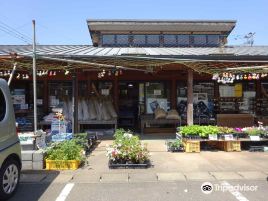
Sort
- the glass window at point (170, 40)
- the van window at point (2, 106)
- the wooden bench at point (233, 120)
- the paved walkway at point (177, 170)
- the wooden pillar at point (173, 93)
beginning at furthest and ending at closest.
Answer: the glass window at point (170, 40) < the wooden pillar at point (173, 93) < the wooden bench at point (233, 120) < the paved walkway at point (177, 170) < the van window at point (2, 106)

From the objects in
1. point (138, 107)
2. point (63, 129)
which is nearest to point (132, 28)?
point (138, 107)

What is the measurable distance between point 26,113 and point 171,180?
1027 centimetres

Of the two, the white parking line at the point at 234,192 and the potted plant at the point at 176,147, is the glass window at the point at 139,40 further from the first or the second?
the white parking line at the point at 234,192

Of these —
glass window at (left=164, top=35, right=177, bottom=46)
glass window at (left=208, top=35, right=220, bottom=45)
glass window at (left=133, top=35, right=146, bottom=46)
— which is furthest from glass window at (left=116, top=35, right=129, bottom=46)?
glass window at (left=208, top=35, right=220, bottom=45)

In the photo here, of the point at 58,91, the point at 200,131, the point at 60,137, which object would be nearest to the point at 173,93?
the point at 58,91

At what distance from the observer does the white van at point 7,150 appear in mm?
6398

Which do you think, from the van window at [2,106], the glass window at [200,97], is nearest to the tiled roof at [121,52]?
the glass window at [200,97]

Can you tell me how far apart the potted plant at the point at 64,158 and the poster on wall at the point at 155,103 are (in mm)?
7772

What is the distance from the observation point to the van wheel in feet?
20.8

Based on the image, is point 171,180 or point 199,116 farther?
Answer: point 199,116

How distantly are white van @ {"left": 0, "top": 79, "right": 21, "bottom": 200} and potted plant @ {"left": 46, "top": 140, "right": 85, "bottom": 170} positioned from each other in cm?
172

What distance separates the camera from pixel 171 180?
781 cm

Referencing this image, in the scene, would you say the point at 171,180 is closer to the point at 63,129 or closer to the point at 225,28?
the point at 63,129

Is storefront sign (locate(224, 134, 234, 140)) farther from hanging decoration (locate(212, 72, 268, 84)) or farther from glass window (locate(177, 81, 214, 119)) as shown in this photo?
glass window (locate(177, 81, 214, 119))
